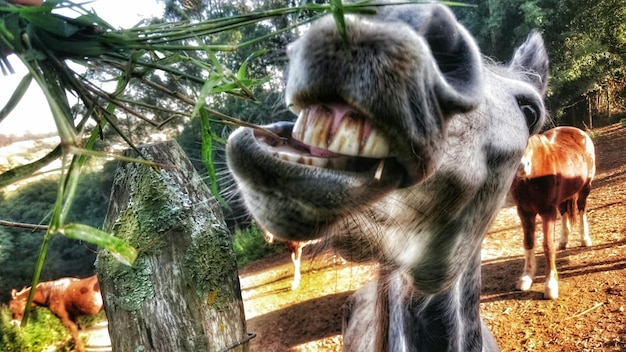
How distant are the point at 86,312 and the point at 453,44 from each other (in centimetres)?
776

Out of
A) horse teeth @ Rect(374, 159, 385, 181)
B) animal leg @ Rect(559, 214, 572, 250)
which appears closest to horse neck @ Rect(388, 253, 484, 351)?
horse teeth @ Rect(374, 159, 385, 181)

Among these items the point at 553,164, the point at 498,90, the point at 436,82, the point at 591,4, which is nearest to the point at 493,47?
the point at 591,4

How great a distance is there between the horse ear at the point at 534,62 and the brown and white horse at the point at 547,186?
2.86 m

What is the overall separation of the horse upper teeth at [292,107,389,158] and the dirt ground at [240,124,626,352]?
6.08ft

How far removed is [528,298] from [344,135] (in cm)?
501

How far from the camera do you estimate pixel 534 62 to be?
1.97m

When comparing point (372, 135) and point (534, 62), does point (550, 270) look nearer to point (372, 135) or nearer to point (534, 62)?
point (534, 62)

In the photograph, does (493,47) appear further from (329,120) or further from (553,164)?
(329,120)

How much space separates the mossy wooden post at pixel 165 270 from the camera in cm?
136

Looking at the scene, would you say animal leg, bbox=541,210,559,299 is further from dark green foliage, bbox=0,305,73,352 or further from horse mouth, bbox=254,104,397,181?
dark green foliage, bbox=0,305,73,352

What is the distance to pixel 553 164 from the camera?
4953 mm

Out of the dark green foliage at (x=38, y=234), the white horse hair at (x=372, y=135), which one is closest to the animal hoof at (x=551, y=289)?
the white horse hair at (x=372, y=135)

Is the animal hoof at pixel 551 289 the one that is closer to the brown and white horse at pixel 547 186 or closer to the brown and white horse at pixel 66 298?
the brown and white horse at pixel 547 186

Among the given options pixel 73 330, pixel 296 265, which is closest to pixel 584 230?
pixel 296 265
